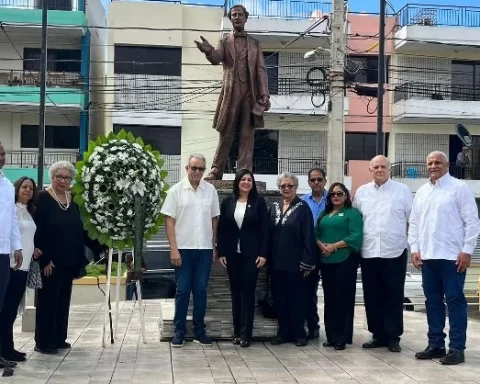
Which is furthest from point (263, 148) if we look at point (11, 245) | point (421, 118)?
point (11, 245)

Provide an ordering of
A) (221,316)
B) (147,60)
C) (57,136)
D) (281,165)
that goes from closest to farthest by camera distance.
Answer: (221,316) → (147,60) → (57,136) → (281,165)

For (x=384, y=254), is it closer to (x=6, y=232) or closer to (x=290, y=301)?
(x=290, y=301)

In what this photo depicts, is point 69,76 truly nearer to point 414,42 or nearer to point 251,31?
point 251,31

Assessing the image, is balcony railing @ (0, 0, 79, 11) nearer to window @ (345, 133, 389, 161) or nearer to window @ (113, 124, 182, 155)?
window @ (113, 124, 182, 155)

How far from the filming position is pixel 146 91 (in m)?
22.9

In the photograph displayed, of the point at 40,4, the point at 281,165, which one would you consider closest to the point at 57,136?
the point at 40,4

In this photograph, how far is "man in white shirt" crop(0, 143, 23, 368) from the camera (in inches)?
234

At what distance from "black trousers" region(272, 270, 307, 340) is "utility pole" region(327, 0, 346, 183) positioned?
6.84m

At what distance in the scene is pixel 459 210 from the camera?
677 cm

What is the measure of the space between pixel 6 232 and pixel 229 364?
7.58ft

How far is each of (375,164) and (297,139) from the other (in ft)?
54.6

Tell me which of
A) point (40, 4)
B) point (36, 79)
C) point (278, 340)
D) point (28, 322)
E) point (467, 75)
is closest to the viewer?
point (278, 340)

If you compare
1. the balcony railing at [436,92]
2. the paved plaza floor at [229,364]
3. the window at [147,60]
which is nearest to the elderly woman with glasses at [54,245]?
the paved plaza floor at [229,364]

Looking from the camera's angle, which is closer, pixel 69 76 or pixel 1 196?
pixel 1 196
